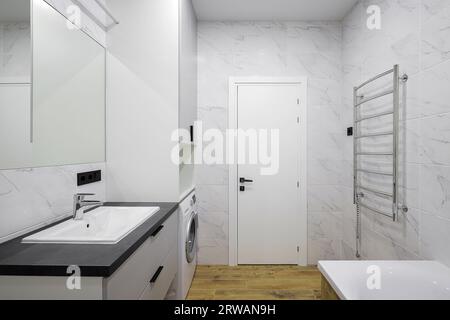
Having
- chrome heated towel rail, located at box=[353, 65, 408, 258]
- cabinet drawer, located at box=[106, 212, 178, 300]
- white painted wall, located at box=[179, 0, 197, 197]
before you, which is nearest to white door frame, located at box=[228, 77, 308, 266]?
white painted wall, located at box=[179, 0, 197, 197]

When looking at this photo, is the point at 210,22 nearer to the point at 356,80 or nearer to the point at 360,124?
the point at 356,80

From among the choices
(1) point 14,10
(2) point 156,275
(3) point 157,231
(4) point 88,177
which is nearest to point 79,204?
(4) point 88,177

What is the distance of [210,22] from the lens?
2.77 metres

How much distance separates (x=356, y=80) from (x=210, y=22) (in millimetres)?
1700

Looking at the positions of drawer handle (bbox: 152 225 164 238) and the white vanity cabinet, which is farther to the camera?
drawer handle (bbox: 152 225 164 238)

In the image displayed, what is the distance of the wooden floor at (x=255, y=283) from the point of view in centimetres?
224

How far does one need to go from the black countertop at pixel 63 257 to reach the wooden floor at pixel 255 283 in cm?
142

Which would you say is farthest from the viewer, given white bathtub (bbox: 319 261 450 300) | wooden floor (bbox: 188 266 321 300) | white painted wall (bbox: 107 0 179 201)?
wooden floor (bbox: 188 266 321 300)

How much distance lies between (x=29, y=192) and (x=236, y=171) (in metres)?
1.91

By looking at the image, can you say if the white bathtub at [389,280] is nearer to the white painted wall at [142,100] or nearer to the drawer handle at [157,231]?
the drawer handle at [157,231]

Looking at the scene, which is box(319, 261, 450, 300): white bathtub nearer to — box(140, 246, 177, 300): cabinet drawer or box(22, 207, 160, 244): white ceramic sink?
box(140, 246, 177, 300): cabinet drawer

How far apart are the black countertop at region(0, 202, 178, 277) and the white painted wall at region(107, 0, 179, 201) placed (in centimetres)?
83

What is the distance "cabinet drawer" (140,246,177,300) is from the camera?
1.32m
